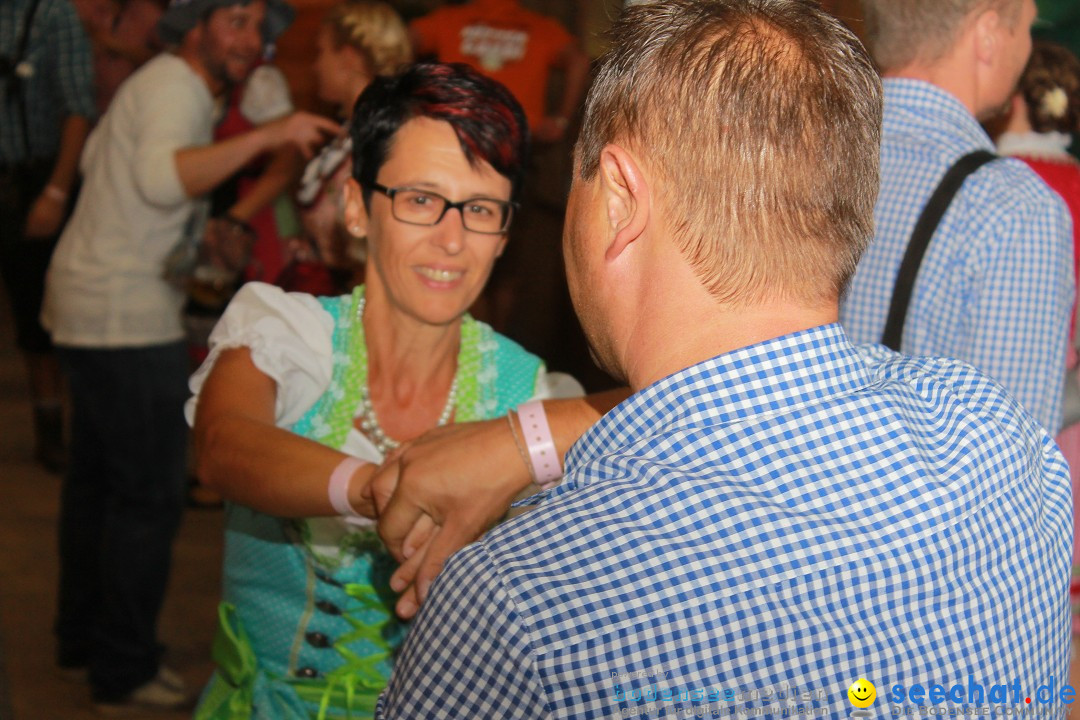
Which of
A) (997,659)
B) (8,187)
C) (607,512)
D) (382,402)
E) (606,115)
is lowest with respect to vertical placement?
(8,187)

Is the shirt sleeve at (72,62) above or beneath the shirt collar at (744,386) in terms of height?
beneath

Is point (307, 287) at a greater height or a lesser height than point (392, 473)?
lesser

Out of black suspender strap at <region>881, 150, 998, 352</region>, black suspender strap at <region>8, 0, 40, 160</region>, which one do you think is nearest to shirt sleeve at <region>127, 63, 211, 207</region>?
black suspender strap at <region>8, 0, 40, 160</region>

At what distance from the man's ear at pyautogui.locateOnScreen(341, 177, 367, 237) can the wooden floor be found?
1894 mm

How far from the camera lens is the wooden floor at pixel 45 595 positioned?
147 inches

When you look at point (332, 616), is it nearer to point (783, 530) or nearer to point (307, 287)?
point (783, 530)

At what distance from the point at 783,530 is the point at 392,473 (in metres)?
0.70

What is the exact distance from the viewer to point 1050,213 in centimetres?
204

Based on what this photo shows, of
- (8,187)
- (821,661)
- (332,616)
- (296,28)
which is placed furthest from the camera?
(296,28)

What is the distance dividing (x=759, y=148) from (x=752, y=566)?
1.22ft

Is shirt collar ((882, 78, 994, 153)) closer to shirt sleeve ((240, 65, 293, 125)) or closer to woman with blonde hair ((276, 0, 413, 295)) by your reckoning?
woman with blonde hair ((276, 0, 413, 295))

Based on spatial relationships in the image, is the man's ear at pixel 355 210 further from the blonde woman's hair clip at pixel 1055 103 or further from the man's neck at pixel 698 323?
the blonde woman's hair clip at pixel 1055 103

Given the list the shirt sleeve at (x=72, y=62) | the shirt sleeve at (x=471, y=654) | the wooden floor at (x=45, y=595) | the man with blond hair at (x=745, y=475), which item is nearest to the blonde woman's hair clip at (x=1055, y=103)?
the man with blond hair at (x=745, y=475)

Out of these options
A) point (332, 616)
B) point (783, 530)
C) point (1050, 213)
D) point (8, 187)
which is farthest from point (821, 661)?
point (8, 187)
